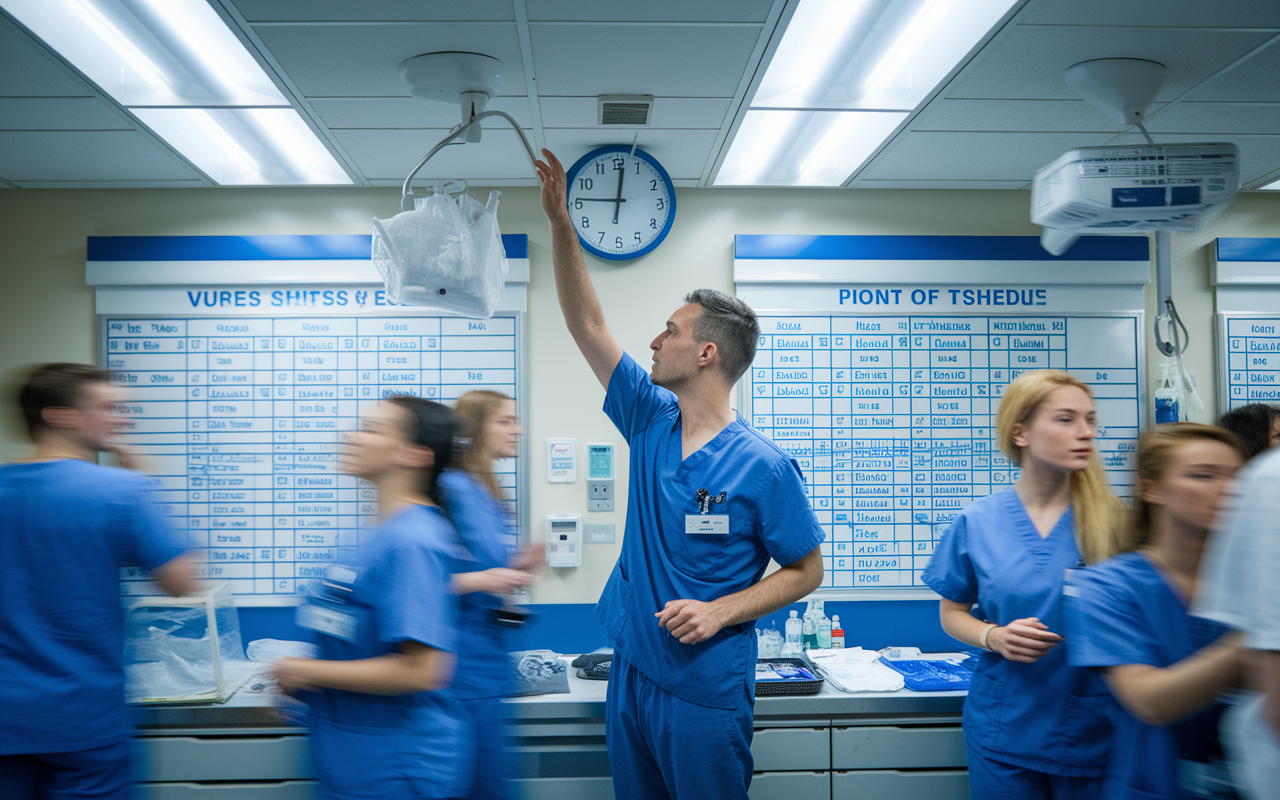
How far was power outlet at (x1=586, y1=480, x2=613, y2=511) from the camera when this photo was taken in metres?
2.79

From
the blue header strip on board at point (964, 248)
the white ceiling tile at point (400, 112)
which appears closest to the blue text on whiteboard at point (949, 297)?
the blue header strip on board at point (964, 248)

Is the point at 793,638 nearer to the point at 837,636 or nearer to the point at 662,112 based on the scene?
the point at 837,636

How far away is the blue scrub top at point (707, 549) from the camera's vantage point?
1729 mm

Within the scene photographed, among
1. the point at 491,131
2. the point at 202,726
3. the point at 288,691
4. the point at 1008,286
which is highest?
the point at 491,131

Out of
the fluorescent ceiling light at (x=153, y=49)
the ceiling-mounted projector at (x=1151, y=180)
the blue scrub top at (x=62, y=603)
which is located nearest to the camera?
the blue scrub top at (x=62, y=603)

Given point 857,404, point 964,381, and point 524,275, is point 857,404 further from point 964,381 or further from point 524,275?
point 524,275

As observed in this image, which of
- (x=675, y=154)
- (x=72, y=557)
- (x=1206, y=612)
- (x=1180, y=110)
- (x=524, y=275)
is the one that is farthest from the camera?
(x=524, y=275)

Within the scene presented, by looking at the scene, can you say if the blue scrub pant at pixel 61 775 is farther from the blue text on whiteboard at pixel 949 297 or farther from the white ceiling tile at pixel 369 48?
the blue text on whiteboard at pixel 949 297

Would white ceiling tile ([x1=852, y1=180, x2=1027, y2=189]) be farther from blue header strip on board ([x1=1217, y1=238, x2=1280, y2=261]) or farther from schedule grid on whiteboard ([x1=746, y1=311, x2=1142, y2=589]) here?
blue header strip on board ([x1=1217, y1=238, x2=1280, y2=261])

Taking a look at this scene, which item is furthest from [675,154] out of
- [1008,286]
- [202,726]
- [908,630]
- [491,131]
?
[202,726]

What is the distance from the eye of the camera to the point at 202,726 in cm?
→ 226

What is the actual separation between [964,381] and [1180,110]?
42.7 inches

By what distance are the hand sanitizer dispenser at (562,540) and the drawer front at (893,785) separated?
1129 mm

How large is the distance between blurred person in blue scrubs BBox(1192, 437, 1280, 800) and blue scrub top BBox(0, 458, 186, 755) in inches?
76.2
